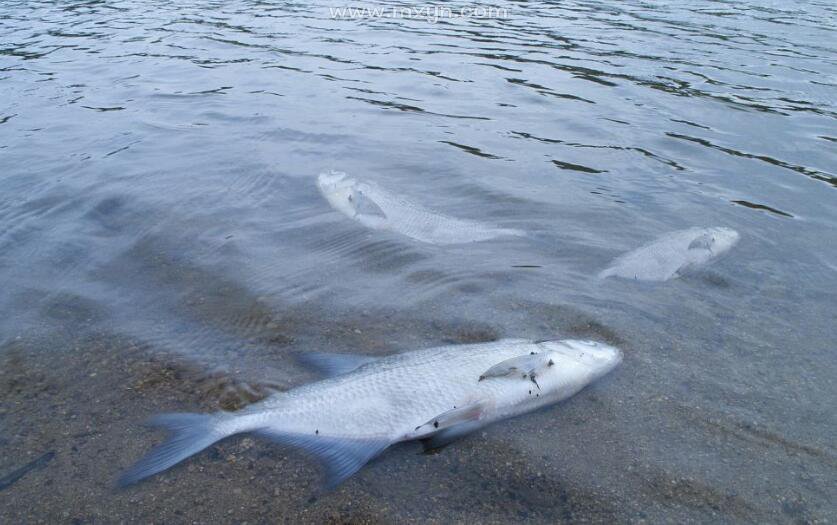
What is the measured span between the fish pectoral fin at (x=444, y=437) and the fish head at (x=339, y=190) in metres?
3.53

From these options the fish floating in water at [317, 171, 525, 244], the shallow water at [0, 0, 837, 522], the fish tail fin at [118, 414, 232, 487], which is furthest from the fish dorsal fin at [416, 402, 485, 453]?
the fish floating in water at [317, 171, 525, 244]

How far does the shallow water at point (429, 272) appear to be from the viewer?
3.79 meters

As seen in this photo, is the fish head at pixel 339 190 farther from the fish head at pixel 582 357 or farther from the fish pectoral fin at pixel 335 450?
the fish pectoral fin at pixel 335 450

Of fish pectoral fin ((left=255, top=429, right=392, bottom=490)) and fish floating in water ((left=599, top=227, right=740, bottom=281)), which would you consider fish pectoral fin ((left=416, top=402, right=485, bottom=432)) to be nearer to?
fish pectoral fin ((left=255, top=429, right=392, bottom=490))

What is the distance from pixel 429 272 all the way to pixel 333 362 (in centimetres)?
172

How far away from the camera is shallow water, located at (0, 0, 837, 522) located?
12.4 feet

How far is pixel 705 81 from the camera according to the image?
39.6 feet

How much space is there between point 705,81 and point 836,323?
315 inches

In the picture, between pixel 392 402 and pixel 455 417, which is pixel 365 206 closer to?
pixel 392 402

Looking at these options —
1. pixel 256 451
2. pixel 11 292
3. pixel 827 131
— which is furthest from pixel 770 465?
pixel 827 131

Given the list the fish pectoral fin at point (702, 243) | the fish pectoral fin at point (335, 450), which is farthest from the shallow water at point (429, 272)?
the fish pectoral fin at point (702, 243)

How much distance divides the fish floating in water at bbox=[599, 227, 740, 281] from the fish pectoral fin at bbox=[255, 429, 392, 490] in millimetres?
2988

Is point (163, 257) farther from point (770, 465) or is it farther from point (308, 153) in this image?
point (770, 465)

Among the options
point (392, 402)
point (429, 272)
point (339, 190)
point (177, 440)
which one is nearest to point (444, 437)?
point (392, 402)
